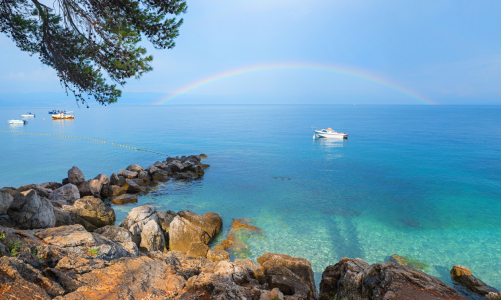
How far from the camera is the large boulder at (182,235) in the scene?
50.8 ft

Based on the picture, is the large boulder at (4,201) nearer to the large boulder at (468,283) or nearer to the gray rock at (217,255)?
the gray rock at (217,255)

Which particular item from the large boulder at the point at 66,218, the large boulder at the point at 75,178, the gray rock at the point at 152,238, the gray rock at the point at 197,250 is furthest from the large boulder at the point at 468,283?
the large boulder at the point at 75,178

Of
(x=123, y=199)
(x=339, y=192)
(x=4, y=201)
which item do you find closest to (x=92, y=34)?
(x=4, y=201)

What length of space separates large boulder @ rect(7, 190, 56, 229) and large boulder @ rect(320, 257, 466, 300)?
40.7ft

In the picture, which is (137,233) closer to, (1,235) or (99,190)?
(1,235)

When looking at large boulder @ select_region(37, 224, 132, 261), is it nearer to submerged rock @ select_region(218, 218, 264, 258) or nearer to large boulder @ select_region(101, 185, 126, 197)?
submerged rock @ select_region(218, 218, 264, 258)

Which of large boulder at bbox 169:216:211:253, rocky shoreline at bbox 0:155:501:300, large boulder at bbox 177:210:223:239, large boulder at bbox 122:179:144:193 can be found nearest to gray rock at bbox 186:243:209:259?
rocky shoreline at bbox 0:155:501:300

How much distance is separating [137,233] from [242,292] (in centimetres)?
952

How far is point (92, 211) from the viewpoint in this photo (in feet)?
53.4

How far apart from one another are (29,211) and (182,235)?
752 cm

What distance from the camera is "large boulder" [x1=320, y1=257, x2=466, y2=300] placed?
27.8 feet

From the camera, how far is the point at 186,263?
1038 cm

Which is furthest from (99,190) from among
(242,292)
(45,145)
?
(45,145)

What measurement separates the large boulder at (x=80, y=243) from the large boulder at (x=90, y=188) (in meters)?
15.0
